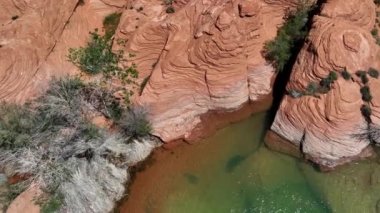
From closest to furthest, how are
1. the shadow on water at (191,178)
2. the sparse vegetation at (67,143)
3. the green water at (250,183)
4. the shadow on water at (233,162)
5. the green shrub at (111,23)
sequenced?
the sparse vegetation at (67,143)
the green water at (250,183)
the shadow on water at (191,178)
the shadow on water at (233,162)
the green shrub at (111,23)

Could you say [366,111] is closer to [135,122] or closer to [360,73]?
[360,73]

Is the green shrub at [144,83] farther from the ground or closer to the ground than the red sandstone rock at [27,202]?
farther from the ground

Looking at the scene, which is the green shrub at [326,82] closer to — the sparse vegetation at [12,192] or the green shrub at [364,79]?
the green shrub at [364,79]

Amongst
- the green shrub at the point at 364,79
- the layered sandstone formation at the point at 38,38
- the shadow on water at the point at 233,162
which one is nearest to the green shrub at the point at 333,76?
the green shrub at the point at 364,79

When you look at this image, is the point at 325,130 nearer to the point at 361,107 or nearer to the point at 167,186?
the point at 361,107

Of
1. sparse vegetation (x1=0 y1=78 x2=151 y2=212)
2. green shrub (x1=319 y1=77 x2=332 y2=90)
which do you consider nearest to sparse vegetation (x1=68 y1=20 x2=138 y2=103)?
sparse vegetation (x1=0 y1=78 x2=151 y2=212)

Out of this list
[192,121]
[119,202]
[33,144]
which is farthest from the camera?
[192,121]

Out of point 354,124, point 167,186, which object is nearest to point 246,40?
point 354,124
